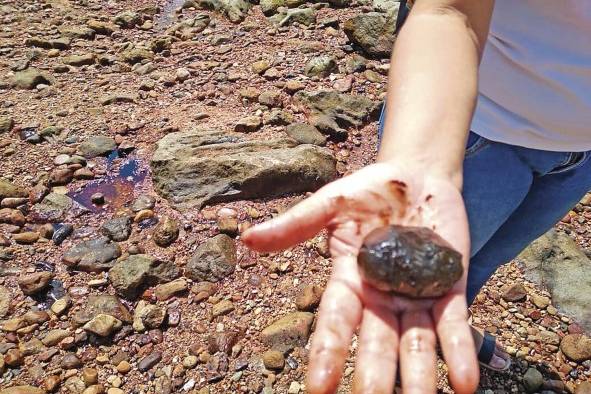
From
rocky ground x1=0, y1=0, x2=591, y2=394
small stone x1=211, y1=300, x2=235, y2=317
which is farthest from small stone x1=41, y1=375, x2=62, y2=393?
small stone x1=211, y1=300, x2=235, y2=317

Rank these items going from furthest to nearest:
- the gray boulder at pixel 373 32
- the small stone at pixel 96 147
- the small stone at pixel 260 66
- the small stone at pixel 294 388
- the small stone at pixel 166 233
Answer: the gray boulder at pixel 373 32
the small stone at pixel 260 66
the small stone at pixel 96 147
the small stone at pixel 166 233
the small stone at pixel 294 388

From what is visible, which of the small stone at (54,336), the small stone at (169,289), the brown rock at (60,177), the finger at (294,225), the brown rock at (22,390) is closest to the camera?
the finger at (294,225)

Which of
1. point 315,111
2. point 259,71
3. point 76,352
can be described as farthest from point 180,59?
point 76,352

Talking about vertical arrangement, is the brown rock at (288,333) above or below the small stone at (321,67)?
below

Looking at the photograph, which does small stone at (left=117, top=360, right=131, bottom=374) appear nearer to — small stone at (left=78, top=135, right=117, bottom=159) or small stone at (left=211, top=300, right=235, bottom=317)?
small stone at (left=211, top=300, right=235, bottom=317)

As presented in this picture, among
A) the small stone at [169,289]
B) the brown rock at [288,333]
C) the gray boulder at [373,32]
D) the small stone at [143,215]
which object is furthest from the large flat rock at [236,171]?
the gray boulder at [373,32]

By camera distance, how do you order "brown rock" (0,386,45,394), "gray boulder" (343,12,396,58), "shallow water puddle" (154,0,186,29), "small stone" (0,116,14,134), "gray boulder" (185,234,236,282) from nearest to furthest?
"brown rock" (0,386,45,394) < "gray boulder" (185,234,236,282) < "small stone" (0,116,14,134) < "gray boulder" (343,12,396,58) < "shallow water puddle" (154,0,186,29)

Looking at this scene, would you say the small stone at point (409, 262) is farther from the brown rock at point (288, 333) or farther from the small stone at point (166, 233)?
the small stone at point (166, 233)
